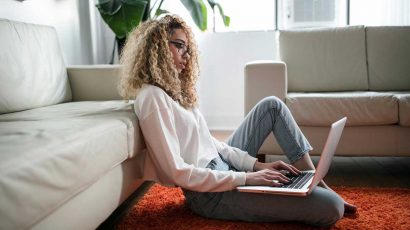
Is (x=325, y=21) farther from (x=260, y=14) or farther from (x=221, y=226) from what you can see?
(x=221, y=226)

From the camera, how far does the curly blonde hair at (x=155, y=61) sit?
3.83ft

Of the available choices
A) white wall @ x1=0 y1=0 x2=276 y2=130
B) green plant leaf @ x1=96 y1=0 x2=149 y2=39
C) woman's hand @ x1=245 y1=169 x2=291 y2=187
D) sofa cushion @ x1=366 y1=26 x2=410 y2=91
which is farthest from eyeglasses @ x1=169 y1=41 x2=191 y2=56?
white wall @ x1=0 y1=0 x2=276 y2=130

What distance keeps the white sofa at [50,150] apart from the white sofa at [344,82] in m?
0.84

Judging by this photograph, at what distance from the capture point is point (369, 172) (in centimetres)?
191

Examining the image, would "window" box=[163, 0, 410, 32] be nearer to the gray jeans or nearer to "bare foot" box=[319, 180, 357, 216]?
the gray jeans

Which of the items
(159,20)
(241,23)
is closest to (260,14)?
(241,23)

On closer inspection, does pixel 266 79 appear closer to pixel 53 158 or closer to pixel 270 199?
pixel 270 199

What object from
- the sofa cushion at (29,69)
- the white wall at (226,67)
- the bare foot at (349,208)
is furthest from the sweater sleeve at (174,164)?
the white wall at (226,67)

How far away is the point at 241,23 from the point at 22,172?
2943 mm

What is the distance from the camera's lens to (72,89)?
202 centimetres

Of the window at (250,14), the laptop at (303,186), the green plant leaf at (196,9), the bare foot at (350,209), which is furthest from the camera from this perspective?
the window at (250,14)

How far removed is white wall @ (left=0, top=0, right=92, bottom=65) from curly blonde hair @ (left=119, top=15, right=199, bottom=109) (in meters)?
1.04

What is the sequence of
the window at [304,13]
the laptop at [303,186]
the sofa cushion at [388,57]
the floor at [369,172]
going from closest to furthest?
the laptop at [303,186] < the floor at [369,172] < the sofa cushion at [388,57] < the window at [304,13]

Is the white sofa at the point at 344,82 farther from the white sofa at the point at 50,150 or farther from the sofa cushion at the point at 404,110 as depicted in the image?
the white sofa at the point at 50,150
